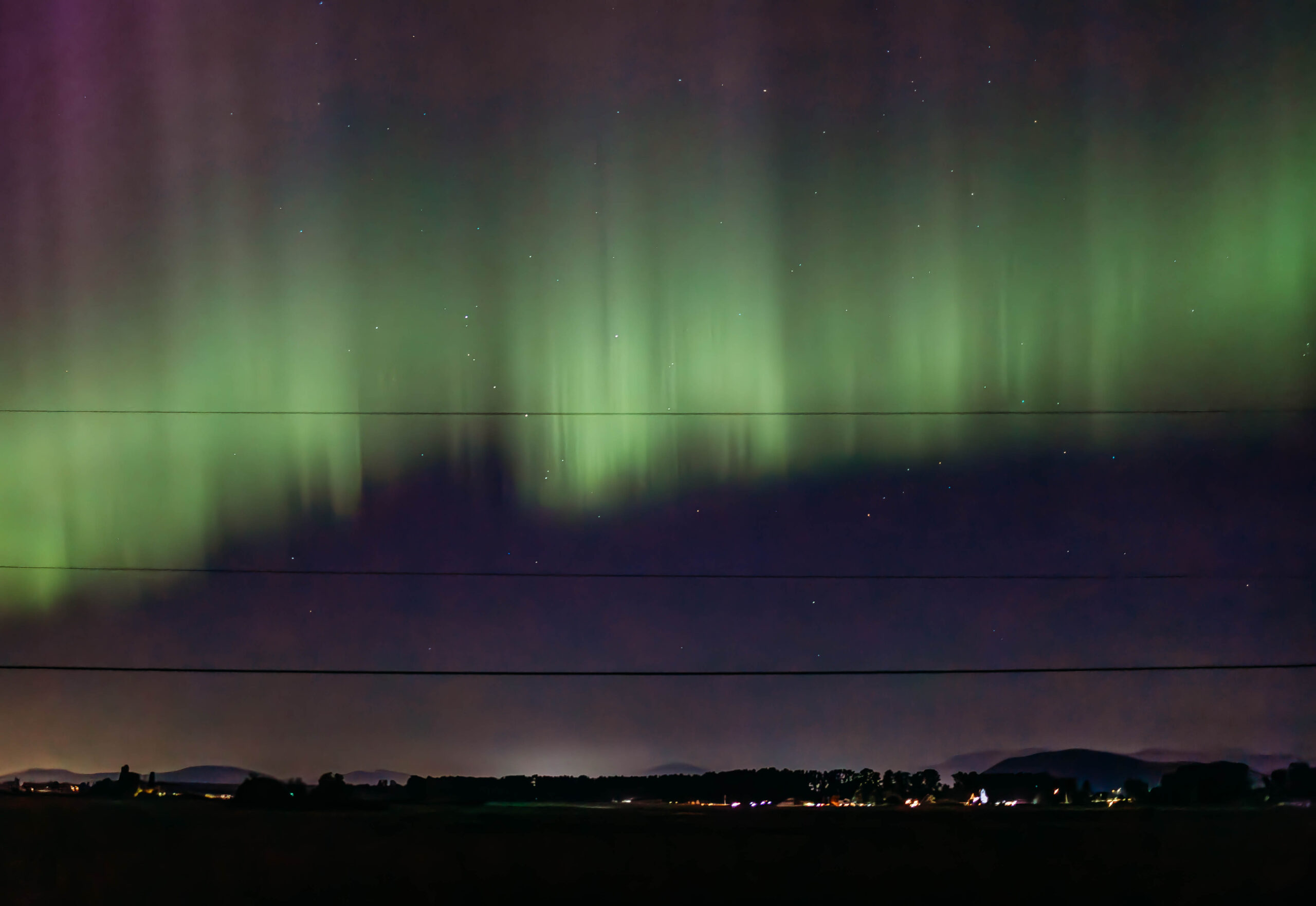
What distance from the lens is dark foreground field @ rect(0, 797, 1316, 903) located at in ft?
13.0

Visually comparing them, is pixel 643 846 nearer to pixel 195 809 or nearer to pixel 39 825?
pixel 195 809

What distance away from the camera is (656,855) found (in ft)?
13.6

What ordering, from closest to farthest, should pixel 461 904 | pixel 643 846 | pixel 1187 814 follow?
pixel 461 904 < pixel 643 846 < pixel 1187 814

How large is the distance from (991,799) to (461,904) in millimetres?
2465

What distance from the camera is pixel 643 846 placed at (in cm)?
422

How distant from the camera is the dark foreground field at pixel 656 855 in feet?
13.0

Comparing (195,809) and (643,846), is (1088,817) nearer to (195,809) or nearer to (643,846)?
(643,846)

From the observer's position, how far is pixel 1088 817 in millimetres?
4438

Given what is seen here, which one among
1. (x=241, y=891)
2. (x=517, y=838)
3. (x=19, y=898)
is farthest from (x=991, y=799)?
(x=19, y=898)

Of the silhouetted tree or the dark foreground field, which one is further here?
the silhouetted tree

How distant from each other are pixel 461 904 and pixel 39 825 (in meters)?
2.10

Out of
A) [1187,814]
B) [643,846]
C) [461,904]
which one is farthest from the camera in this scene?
[1187,814]

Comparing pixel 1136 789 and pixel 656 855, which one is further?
pixel 1136 789

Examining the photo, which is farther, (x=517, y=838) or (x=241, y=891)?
(x=517, y=838)
